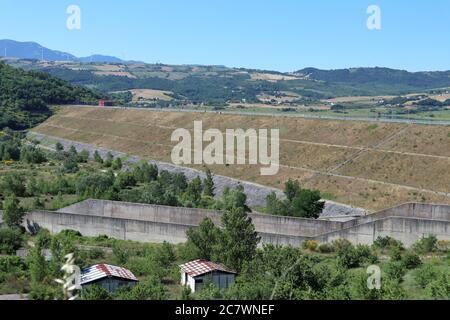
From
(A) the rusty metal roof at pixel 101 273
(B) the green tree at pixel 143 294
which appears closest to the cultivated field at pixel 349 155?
(A) the rusty metal roof at pixel 101 273

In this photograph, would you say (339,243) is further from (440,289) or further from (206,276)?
(440,289)

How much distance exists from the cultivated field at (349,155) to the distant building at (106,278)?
22862 mm

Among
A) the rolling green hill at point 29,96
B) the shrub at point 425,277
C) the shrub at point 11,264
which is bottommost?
the shrub at point 11,264

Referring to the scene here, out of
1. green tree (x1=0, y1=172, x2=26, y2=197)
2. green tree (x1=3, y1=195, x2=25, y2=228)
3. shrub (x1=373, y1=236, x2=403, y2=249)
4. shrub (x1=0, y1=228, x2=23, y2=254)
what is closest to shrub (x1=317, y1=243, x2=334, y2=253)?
shrub (x1=373, y1=236, x2=403, y2=249)

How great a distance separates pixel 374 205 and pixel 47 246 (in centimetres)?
2208

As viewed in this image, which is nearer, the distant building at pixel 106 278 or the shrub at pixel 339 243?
the distant building at pixel 106 278

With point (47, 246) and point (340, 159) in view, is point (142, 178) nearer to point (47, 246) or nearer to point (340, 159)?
point (340, 159)

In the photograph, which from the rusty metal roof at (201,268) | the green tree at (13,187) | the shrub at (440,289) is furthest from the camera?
the green tree at (13,187)

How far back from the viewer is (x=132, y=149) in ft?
235

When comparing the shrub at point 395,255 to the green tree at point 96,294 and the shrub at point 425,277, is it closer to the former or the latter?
the shrub at point 425,277

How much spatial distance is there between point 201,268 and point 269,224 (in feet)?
37.8

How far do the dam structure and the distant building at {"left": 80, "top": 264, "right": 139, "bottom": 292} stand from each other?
9537 mm

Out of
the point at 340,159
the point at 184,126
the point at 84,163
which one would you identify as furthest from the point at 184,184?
the point at 184,126

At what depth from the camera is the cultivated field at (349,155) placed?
41.9 m
